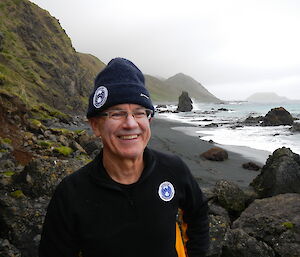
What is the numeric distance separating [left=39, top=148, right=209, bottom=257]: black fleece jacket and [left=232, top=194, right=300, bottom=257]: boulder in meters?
4.04

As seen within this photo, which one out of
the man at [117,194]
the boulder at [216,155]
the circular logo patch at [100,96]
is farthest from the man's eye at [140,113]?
the boulder at [216,155]

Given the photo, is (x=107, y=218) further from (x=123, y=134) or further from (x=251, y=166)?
(x=251, y=166)

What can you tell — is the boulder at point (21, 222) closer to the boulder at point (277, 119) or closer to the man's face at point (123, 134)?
the man's face at point (123, 134)

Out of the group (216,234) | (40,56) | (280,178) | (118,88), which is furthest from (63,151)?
(40,56)

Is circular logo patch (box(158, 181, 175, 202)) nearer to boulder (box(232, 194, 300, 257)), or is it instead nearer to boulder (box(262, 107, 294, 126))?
boulder (box(232, 194, 300, 257))

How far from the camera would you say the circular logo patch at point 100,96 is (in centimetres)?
238

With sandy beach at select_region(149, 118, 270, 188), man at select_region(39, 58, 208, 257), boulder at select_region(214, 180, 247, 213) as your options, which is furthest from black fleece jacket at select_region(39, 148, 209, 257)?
sandy beach at select_region(149, 118, 270, 188)

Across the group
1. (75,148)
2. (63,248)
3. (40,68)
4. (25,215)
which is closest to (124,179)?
(63,248)

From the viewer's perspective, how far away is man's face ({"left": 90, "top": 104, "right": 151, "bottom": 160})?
2.40m

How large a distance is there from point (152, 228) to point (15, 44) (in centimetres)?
5846

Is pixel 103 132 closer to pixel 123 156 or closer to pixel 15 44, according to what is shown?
pixel 123 156

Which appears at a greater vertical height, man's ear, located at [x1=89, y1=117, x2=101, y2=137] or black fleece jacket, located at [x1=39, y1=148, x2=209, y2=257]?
man's ear, located at [x1=89, y1=117, x2=101, y2=137]

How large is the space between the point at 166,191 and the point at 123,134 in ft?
2.18

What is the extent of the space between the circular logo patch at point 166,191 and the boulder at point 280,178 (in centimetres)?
823
